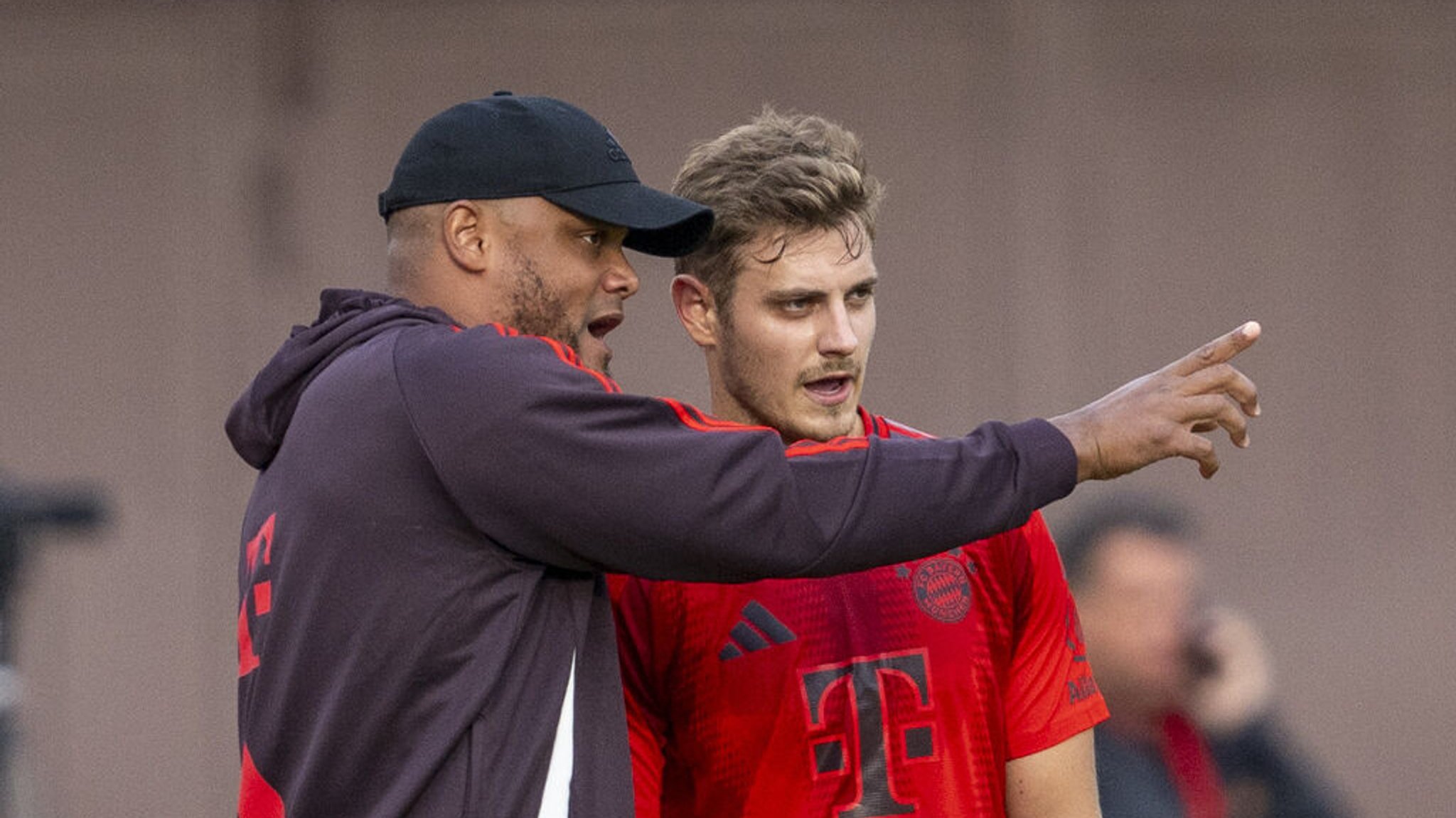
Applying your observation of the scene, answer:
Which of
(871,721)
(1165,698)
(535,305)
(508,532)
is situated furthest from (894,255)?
(508,532)

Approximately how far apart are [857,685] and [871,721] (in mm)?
56

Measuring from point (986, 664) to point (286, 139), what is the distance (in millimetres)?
3510

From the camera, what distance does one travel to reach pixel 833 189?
9.82 ft

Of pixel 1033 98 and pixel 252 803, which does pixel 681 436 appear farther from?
pixel 1033 98

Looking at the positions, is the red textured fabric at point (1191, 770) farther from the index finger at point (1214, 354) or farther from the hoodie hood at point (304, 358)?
the hoodie hood at point (304, 358)

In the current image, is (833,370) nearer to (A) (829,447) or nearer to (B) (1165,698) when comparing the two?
(A) (829,447)

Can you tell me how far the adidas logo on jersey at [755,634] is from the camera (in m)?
2.87

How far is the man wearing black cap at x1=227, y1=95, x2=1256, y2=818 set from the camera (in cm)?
237

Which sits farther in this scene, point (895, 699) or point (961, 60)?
point (961, 60)

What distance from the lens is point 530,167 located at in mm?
2648

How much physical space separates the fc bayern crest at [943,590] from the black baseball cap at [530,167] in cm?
61

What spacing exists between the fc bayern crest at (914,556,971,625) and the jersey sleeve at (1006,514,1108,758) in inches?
4.1

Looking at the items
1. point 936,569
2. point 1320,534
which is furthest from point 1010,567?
point 1320,534

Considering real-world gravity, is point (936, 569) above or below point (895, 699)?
above
